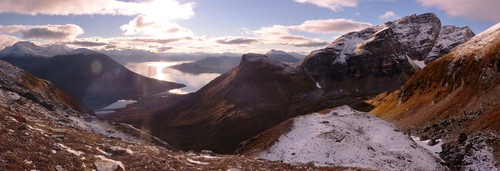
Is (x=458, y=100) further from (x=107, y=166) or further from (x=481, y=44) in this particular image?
(x=107, y=166)

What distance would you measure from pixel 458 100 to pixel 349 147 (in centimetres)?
4573

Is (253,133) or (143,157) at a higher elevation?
(143,157)

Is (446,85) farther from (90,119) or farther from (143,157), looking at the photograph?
(143,157)

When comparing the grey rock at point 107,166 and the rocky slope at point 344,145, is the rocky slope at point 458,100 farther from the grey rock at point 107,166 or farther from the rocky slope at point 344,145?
the grey rock at point 107,166

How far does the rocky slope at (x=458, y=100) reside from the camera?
54.2 meters

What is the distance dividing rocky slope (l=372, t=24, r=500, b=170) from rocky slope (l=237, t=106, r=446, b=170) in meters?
6.93

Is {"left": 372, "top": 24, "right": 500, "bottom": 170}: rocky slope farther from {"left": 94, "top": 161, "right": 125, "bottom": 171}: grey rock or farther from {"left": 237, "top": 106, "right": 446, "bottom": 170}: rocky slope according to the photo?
{"left": 94, "top": 161, "right": 125, "bottom": 171}: grey rock

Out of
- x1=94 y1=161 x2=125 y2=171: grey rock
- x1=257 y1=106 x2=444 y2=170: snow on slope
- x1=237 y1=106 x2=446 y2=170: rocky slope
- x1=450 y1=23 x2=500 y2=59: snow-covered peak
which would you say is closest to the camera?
x1=94 y1=161 x2=125 y2=171: grey rock

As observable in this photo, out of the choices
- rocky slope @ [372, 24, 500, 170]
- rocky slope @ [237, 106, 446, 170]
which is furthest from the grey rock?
rocky slope @ [372, 24, 500, 170]

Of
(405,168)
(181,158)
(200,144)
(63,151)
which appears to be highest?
(63,151)

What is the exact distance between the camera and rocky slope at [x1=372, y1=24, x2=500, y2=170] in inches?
2136

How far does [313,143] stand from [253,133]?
14704 cm

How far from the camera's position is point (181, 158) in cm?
3161

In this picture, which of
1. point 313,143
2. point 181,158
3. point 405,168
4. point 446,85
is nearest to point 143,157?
point 181,158
